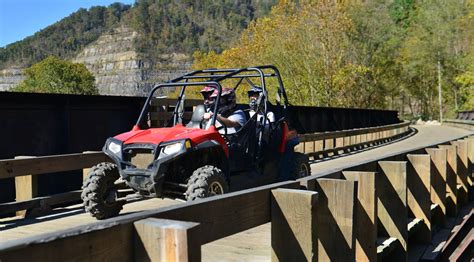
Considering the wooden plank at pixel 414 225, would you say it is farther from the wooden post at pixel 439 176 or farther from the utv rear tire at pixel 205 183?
the utv rear tire at pixel 205 183

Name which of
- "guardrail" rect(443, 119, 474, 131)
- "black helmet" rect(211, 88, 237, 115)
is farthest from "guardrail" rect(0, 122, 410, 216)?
"guardrail" rect(443, 119, 474, 131)

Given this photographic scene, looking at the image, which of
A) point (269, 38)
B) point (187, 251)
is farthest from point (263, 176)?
point (269, 38)

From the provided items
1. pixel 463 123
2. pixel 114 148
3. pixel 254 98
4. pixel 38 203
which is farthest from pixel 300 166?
pixel 463 123

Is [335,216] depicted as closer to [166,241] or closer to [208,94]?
[166,241]

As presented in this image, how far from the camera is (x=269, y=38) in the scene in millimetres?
41469

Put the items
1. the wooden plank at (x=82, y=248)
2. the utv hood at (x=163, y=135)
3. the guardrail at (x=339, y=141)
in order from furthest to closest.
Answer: the guardrail at (x=339, y=141), the utv hood at (x=163, y=135), the wooden plank at (x=82, y=248)

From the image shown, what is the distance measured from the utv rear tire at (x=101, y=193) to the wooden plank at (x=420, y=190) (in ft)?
11.2

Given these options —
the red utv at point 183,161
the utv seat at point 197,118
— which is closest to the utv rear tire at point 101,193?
the red utv at point 183,161

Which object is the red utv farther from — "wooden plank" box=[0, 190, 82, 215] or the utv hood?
"wooden plank" box=[0, 190, 82, 215]

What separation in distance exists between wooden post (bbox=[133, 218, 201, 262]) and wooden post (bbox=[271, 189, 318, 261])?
99cm

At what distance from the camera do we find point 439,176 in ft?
23.3

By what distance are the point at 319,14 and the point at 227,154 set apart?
107 feet

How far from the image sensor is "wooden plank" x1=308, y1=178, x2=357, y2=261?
11.8 feet

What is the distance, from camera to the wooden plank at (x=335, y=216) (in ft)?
11.8
